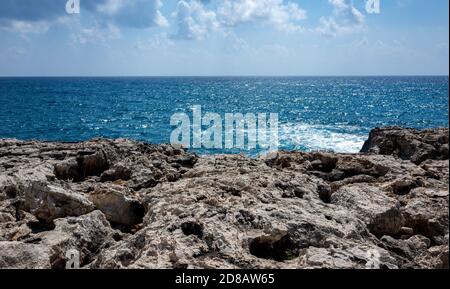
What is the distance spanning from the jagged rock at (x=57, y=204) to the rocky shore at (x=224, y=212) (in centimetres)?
2

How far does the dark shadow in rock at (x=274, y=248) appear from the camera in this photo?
706cm

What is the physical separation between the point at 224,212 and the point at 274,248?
45.4 inches

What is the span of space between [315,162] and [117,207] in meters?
6.45

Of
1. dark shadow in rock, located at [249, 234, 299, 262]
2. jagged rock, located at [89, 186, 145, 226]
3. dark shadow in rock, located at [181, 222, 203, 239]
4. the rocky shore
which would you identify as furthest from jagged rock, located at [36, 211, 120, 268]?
dark shadow in rock, located at [249, 234, 299, 262]

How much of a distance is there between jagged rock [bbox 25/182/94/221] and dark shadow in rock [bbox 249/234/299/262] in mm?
3784

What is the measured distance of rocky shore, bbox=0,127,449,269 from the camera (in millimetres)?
6930

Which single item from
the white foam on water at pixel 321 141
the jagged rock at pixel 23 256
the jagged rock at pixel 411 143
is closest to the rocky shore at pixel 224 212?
the jagged rock at pixel 23 256

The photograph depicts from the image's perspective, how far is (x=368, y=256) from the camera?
6.71 m

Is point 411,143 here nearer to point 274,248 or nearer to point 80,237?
point 274,248

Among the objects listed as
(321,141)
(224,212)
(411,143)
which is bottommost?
(321,141)

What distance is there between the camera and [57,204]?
8984 mm

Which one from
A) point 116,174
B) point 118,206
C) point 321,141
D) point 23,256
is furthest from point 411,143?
point 321,141

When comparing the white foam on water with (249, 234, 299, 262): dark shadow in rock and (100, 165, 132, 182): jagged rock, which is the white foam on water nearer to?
(100, 165, 132, 182): jagged rock
